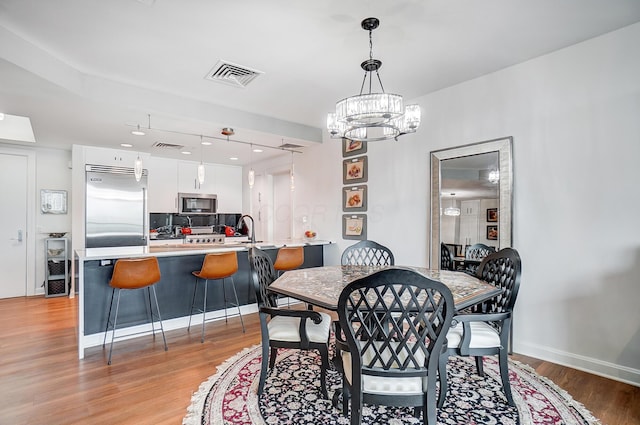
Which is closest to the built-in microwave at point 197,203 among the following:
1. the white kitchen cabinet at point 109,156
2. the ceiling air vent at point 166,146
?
the white kitchen cabinet at point 109,156

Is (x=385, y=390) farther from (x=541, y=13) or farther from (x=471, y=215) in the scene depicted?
(x=541, y=13)

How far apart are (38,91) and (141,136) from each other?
1638 millimetres

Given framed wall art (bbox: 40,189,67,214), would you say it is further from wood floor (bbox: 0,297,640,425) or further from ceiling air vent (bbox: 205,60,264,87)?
ceiling air vent (bbox: 205,60,264,87)

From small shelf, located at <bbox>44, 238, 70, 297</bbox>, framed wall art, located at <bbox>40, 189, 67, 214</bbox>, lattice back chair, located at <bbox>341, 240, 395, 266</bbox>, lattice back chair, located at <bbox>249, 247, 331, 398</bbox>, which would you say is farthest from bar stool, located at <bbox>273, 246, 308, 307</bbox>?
framed wall art, located at <bbox>40, 189, 67, 214</bbox>

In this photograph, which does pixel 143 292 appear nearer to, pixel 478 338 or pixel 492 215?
pixel 478 338

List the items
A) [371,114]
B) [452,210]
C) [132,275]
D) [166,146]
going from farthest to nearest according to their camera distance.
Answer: [166,146]
[452,210]
[132,275]
[371,114]

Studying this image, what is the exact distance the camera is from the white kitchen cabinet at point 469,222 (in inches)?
131

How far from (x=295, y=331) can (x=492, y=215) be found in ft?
7.31

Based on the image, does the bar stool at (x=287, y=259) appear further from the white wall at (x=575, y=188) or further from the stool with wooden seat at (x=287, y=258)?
the white wall at (x=575, y=188)

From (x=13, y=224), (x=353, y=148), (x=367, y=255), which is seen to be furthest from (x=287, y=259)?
(x=13, y=224)

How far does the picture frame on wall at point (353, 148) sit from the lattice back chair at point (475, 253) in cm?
193

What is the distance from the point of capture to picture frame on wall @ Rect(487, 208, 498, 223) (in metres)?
3.18

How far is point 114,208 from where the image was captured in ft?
17.3

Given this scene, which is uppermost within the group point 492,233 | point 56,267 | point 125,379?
point 492,233
